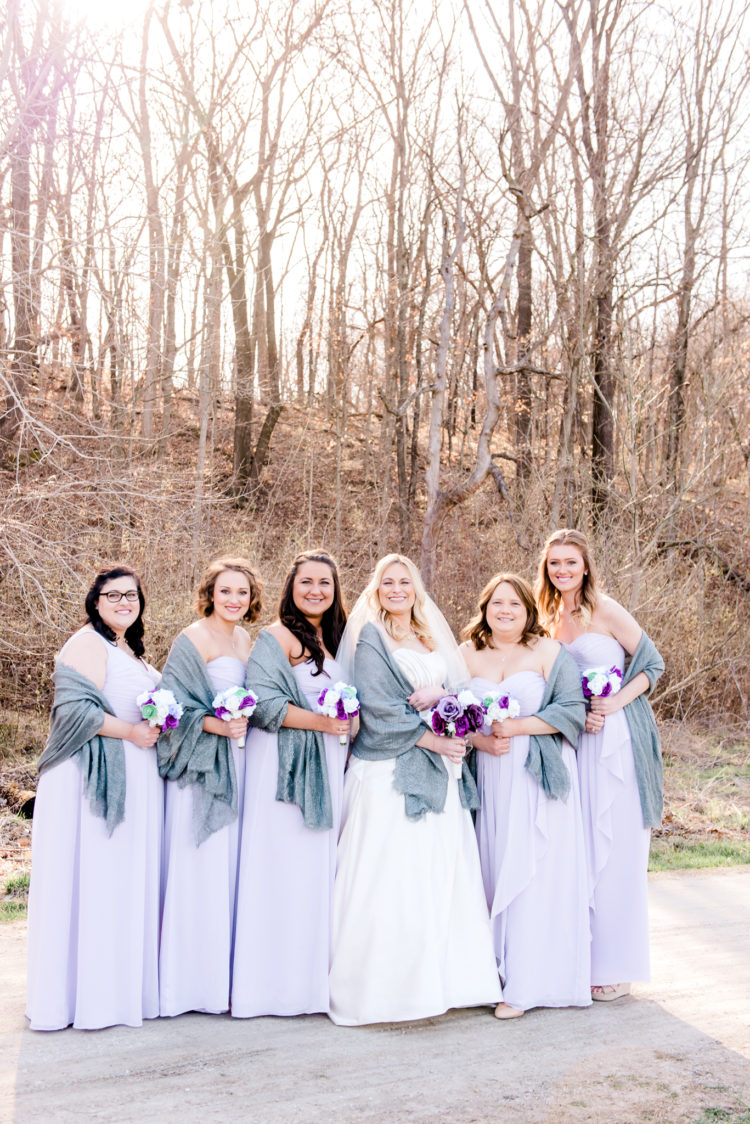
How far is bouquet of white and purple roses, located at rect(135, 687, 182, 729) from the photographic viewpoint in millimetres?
4887

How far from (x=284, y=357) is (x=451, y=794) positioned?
63.2ft

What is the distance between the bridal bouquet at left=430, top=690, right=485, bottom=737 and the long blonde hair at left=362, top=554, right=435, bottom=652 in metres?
0.47

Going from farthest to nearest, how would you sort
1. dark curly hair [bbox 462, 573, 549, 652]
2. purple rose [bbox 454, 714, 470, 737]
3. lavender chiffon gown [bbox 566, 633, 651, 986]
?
dark curly hair [bbox 462, 573, 549, 652] → lavender chiffon gown [bbox 566, 633, 651, 986] → purple rose [bbox 454, 714, 470, 737]

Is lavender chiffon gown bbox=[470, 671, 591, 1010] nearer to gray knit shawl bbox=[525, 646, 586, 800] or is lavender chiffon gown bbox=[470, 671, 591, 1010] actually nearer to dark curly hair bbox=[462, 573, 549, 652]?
gray knit shawl bbox=[525, 646, 586, 800]

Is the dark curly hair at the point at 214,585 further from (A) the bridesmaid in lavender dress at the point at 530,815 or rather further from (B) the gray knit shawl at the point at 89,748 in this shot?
(A) the bridesmaid in lavender dress at the point at 530,815

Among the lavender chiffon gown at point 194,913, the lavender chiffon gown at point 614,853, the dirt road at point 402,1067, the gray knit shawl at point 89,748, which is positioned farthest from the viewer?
the lavender chiffon gown at point 614,853

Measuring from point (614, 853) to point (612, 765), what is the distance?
18.8 inches

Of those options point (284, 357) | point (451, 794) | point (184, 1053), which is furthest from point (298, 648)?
point (284, 357)

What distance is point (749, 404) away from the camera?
1867 cm

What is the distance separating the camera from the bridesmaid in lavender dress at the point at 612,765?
5488mm

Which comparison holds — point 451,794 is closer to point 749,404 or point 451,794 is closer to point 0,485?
point 0,485

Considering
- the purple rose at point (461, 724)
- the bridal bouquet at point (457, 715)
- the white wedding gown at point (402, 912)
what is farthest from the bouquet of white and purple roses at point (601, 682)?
the white wedding gown at point (402, 912)

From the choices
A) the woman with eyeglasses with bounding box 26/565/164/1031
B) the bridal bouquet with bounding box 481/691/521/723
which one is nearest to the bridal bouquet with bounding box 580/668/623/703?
the bridal bouquet with bounding box 481/691/521/723

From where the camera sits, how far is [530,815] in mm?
5352
